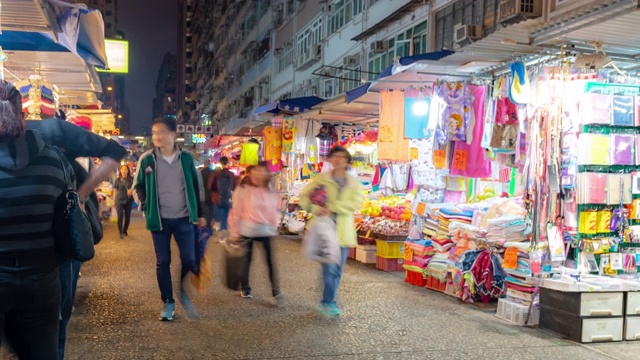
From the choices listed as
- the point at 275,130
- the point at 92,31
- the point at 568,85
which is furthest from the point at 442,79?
the point at 275,130

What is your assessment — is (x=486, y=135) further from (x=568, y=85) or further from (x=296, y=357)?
(x=296, y=357)

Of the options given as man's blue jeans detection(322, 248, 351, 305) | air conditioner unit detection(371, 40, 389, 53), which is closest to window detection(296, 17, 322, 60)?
air conditioner unit detection(371, 40, 389, 53)

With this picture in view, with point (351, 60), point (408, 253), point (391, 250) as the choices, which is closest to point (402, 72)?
point (408, 253)

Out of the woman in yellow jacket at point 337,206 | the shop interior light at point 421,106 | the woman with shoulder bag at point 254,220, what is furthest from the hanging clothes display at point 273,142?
the woman in yellow jacket at point 337,206

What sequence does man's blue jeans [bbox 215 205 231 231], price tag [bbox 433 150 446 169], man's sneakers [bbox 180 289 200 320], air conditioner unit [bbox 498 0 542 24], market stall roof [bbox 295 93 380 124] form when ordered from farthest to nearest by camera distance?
man's blue jeans [bbox 215 205 231 231] → market stall roof [bbox 295 93 380 124] → price tag [bbox 433 150 446 169] → air conditioner unit [bbox 498 0 542 24] → man's sneakers [bbox 180 289 200 320]

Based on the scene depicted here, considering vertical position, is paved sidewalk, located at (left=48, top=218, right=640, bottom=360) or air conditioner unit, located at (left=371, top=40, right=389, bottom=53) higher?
air conditioner unit, located at (left=371, top=40, right=389, bottom=53)

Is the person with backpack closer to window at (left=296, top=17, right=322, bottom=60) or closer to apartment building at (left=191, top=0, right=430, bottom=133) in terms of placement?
apartment building at (left=191, top=0, right=430, bottom=133)

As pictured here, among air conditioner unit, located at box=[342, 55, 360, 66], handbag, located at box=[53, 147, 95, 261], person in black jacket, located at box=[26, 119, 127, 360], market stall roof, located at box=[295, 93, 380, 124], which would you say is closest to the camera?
handbag, located at box=[53, 147, 95, 261]

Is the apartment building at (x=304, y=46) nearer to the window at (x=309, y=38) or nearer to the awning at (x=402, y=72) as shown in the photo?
the window at (x=309, y=38)

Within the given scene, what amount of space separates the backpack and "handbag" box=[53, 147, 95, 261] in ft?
36.3

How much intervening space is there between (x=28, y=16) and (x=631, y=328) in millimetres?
7143

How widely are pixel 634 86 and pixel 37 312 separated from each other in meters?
6.97

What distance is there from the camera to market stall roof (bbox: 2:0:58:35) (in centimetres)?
600

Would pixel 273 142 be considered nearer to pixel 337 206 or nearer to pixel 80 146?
pixel 337 206
